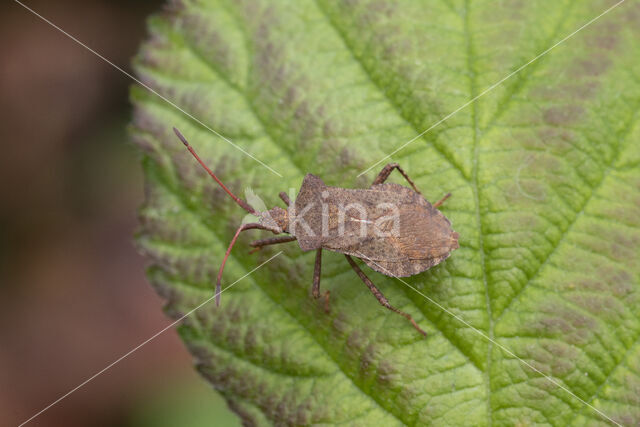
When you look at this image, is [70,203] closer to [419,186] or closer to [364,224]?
[364,224]

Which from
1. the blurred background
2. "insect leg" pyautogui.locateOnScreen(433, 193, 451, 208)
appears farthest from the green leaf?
the blurred background

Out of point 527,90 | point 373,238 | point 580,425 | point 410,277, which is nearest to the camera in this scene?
point 580,425

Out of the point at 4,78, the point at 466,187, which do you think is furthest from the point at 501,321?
the point at 4,78

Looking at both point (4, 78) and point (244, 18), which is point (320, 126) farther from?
point (4, 78)

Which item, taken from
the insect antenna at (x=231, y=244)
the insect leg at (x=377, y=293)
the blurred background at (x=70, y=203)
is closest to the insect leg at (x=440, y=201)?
the insect leg at (x=377, y=293)

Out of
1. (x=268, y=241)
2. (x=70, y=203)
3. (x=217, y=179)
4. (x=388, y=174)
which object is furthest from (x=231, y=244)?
(x=70, y=203)

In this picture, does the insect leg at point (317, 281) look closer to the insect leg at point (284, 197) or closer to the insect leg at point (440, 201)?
the insect leg at point (284, 197)
